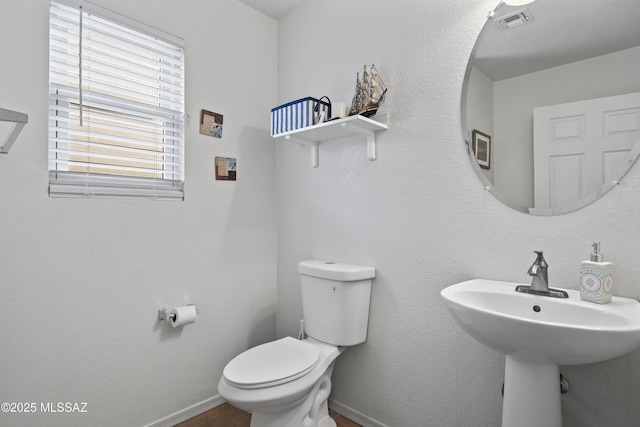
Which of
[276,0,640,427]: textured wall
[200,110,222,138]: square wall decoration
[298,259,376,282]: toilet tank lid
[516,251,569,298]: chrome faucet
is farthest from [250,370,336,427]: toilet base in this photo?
[200,110,222,138]: square wall decoration

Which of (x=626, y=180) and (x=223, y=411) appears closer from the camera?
(x=626, y=180)

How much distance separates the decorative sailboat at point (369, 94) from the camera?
1.66m

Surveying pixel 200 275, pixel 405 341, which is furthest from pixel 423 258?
pixel 200 275

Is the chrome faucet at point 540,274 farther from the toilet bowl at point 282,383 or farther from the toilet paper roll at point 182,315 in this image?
the toilet paper roll at point 182,315

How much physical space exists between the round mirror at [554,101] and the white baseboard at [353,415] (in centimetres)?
127

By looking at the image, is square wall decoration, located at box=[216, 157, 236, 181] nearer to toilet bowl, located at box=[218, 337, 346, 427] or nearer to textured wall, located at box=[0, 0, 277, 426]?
textured wall, located at box=[0, 0, 277, 426]

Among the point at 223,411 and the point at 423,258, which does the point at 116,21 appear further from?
the point at 223,411

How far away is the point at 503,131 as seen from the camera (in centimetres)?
139

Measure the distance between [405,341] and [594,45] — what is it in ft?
4.50

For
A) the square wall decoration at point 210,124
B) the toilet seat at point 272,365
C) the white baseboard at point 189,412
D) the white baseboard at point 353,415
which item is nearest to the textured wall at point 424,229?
the white baseboard at point 353,415

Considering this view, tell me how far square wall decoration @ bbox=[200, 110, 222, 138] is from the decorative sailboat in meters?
0.82

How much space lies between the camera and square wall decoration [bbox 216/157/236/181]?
2.03m

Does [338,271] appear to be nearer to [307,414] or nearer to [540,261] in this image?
[307,414]

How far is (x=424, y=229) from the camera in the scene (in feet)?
5.20
